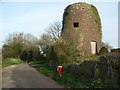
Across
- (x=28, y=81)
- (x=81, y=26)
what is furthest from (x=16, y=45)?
(x=28, y=81)

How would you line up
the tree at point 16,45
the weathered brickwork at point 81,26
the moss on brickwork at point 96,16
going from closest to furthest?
the weathered brickwork at point 81,26, the moss on brickwork at point 96,16, the tree at point 16,45

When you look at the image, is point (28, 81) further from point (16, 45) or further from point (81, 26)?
point (16, 45)

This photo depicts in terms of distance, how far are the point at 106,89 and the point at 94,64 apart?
4046 millimetres

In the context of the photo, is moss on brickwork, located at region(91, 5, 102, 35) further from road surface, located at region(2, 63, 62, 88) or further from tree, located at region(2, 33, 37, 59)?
tree, located at region(2, 33, 37, 59)

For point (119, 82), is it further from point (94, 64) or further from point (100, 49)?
point (100, 49)

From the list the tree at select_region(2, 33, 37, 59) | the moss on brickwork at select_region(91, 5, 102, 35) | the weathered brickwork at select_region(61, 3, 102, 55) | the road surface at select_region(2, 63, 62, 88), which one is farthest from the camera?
the tree at select_region(2, 33, 37, 59)

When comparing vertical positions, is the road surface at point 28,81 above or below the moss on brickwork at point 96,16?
below

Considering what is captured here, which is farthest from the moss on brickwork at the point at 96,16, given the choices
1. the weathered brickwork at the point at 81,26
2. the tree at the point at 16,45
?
the tree at the point at 16,45

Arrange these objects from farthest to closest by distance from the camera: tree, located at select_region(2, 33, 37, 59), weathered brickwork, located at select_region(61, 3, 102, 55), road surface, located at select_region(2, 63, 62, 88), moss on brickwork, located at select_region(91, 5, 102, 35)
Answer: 1. tree, located at select_region(2, 33, 37, 59)
2. moss on brickwork, located at select_region(91, 5, 102, 35)
3. weathered brickwork, located at select_region(61, 3, 102, 55)
4. road surface, located at select_region(2, 63, 62, 88)

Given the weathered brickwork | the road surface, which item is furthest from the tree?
the road surface

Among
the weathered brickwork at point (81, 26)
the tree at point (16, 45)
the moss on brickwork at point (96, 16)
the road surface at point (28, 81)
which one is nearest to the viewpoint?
the road surface at point (28, 81)

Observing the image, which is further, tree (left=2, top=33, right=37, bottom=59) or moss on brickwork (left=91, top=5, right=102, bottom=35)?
tree (left=2, top=33, right=37, bottom=59)

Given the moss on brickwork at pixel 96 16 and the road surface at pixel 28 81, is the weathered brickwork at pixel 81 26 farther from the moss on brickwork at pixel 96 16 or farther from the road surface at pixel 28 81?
the road surface at pixel 28 81

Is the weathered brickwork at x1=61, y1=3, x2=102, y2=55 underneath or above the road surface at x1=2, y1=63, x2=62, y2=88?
above
